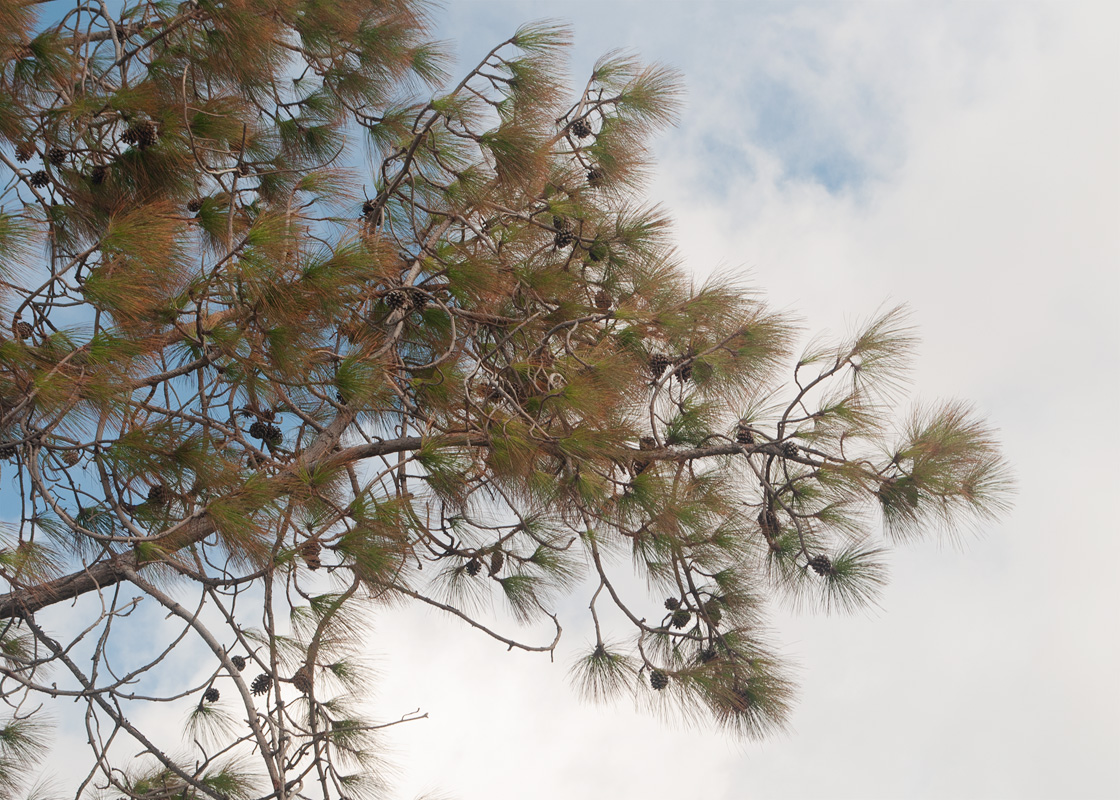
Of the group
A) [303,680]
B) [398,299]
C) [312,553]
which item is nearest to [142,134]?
[398,299]

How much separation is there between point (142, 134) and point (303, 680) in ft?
4.09

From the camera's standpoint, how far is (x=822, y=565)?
6.46 ft

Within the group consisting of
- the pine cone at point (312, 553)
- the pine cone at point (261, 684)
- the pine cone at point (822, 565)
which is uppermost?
the pine cone at point (822, 565)

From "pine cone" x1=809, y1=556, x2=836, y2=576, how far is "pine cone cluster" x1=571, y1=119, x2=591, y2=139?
1.36 metres

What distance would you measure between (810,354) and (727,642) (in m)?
0.69

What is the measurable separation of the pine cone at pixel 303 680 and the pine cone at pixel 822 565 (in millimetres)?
1058

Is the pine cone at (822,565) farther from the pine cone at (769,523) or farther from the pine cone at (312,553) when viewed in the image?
the pine cone at (312,553)

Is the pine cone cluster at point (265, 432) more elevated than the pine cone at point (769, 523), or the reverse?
the pine cone at point (769, 523)

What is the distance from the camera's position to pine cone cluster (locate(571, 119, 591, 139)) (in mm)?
2625

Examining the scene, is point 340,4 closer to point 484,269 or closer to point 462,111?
point 462,111

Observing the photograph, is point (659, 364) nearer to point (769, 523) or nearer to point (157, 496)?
point (769, 523)

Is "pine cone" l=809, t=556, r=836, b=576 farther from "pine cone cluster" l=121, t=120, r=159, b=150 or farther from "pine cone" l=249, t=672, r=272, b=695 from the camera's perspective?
"pine cone cluster" l=121, t=120, r=159, b=150

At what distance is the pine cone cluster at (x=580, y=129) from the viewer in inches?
103

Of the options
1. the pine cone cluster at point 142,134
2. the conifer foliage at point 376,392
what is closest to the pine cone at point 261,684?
the conifer foliage at point 376,392
